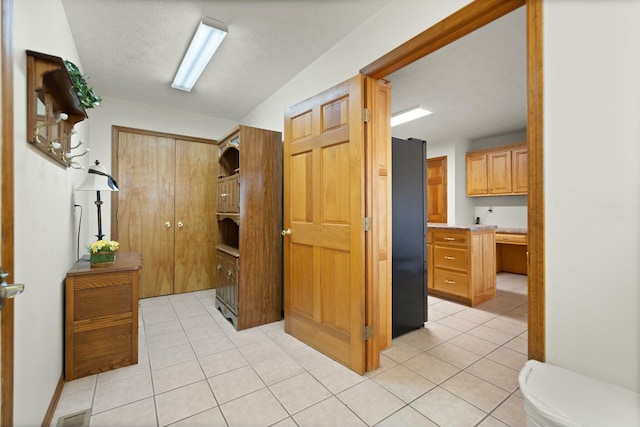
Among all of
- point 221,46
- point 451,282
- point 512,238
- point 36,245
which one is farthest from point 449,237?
point 36,245

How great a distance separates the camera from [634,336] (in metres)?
0.94

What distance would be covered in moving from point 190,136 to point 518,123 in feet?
17.4

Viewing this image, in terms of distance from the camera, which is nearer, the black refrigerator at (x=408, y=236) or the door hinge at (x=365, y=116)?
the door hinge at (x=365, y=116)

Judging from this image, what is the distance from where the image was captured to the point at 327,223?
228 centimetres

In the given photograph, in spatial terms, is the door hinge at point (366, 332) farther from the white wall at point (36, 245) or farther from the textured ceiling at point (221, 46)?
the textured ceiling at point (221, 46)

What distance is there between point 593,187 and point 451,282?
297 centimetres

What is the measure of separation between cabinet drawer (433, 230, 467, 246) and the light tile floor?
42.8 inches

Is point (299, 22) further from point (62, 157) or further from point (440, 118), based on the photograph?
point (440, 118)

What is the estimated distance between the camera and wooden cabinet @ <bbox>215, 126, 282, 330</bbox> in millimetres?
2809

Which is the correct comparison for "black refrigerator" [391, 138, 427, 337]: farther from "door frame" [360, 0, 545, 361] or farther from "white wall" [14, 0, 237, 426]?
"white wall" [14, 0, 237, 426]

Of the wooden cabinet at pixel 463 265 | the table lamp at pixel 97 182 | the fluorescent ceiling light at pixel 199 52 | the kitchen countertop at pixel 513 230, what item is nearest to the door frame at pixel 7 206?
the fluorescent ceiling light at pixel 199 52

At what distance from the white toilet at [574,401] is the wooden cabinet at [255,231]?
2350 millimetres

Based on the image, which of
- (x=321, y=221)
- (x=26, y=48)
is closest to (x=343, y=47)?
(x=321, y=221)

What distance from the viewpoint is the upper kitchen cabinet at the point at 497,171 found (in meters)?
4.81
